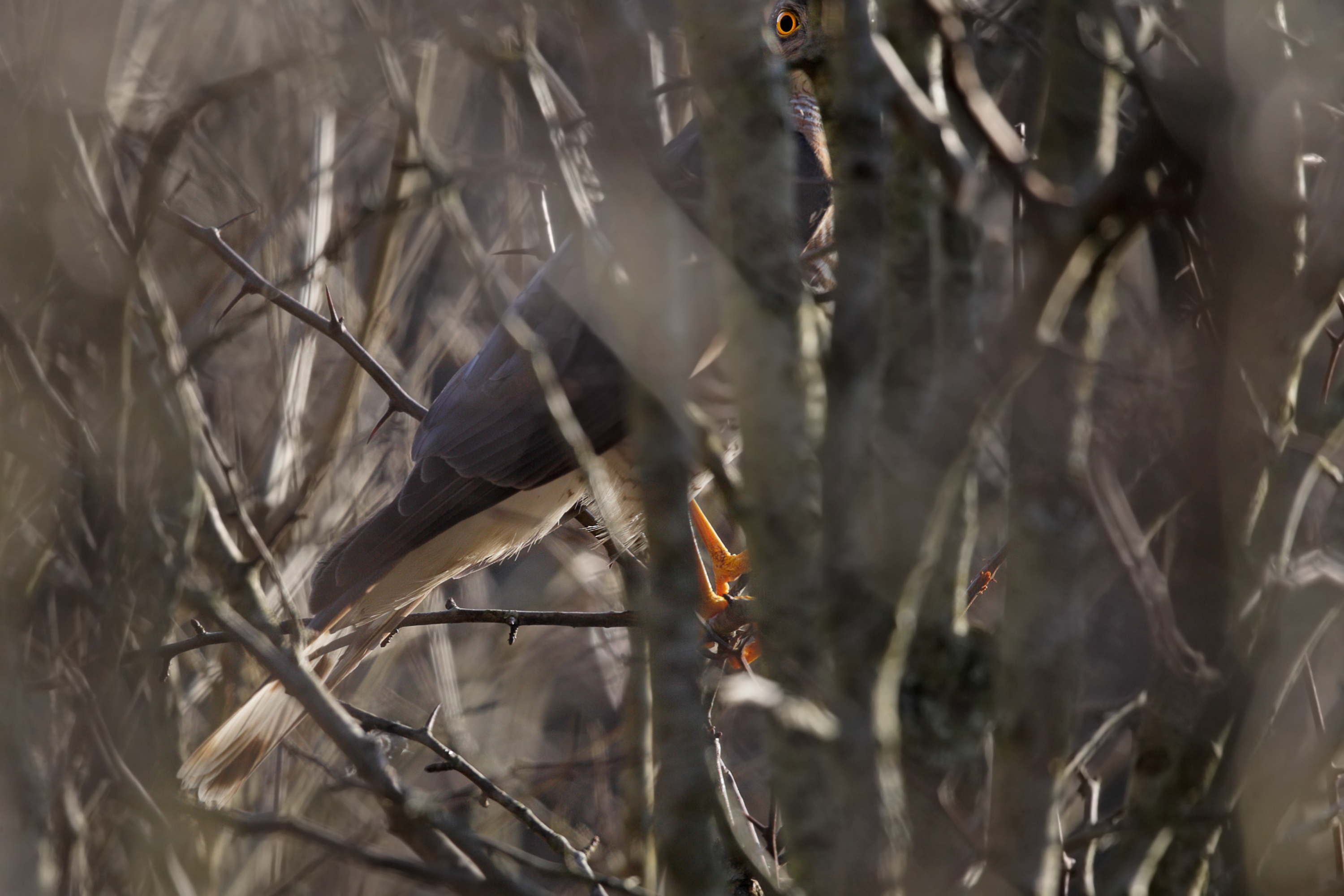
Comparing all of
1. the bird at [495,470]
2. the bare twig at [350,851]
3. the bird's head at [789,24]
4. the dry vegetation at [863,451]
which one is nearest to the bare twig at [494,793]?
the dry vegetation at [863,451]

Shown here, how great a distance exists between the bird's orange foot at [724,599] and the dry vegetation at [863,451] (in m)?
0.38

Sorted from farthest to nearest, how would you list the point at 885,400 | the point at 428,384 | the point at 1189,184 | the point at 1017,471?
the point at 428,384, the point at 885,400, the point at 1017,471, the point at 1189,184

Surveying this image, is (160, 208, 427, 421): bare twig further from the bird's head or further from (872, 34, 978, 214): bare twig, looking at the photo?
the bird's head

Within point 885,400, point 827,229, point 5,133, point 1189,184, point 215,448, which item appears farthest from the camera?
point 827,229

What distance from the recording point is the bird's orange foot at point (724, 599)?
123 inches

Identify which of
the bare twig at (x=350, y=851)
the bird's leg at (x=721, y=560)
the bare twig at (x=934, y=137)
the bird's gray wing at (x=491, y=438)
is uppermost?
the bare twig at (x=934, y=137)

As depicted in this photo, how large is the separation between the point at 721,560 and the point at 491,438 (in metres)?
0.79

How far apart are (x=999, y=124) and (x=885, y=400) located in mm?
492

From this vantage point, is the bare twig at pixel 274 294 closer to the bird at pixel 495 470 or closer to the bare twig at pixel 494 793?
the bird at pixel 495 470

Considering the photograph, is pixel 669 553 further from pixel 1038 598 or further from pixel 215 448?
pixel 215 448

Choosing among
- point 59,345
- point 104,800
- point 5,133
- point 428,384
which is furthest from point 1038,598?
point 428,384

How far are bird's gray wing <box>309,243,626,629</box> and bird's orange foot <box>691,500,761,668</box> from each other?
0.40 meters

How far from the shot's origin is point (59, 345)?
2689 millimetres

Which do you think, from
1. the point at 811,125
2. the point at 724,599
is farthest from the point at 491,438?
the point at 811,125
